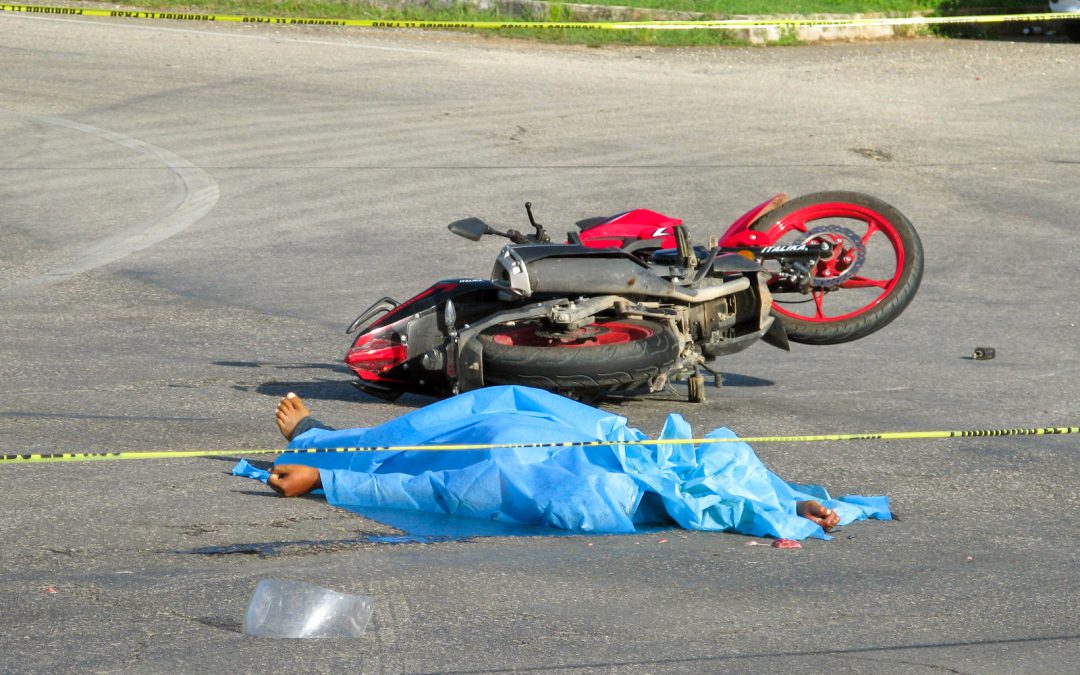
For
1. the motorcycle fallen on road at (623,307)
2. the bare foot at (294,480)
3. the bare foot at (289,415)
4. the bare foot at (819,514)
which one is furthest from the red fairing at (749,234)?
the bare foot at (294,480)

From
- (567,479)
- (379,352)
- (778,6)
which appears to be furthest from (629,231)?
(778,6)

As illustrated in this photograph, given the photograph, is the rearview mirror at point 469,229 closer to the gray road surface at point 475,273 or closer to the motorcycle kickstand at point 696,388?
the gray road surface at point 475,273

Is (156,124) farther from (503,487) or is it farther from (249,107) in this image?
(503,487)

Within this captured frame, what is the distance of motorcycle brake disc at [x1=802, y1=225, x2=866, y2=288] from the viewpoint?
772 centimetres

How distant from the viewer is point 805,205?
7.92m

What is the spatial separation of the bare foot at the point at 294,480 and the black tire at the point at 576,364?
1.39 m

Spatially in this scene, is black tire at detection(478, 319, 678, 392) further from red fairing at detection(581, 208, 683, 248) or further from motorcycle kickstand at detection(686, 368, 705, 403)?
red fairing at detection(581, 208, 683, 248)

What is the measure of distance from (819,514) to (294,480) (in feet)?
6.61

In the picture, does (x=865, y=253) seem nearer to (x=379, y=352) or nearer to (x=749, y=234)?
(x=749, y=234)

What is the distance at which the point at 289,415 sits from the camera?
6125mm

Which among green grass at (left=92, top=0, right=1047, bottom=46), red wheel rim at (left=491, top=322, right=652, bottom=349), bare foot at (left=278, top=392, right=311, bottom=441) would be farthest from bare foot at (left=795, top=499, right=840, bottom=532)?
green grass at (left=92, top=0, right=1047, bottom=46)

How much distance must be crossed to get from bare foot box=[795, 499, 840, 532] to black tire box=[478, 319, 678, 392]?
1557mm

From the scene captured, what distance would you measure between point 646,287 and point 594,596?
2655 millimetres

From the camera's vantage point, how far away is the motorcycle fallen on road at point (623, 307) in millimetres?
6773
